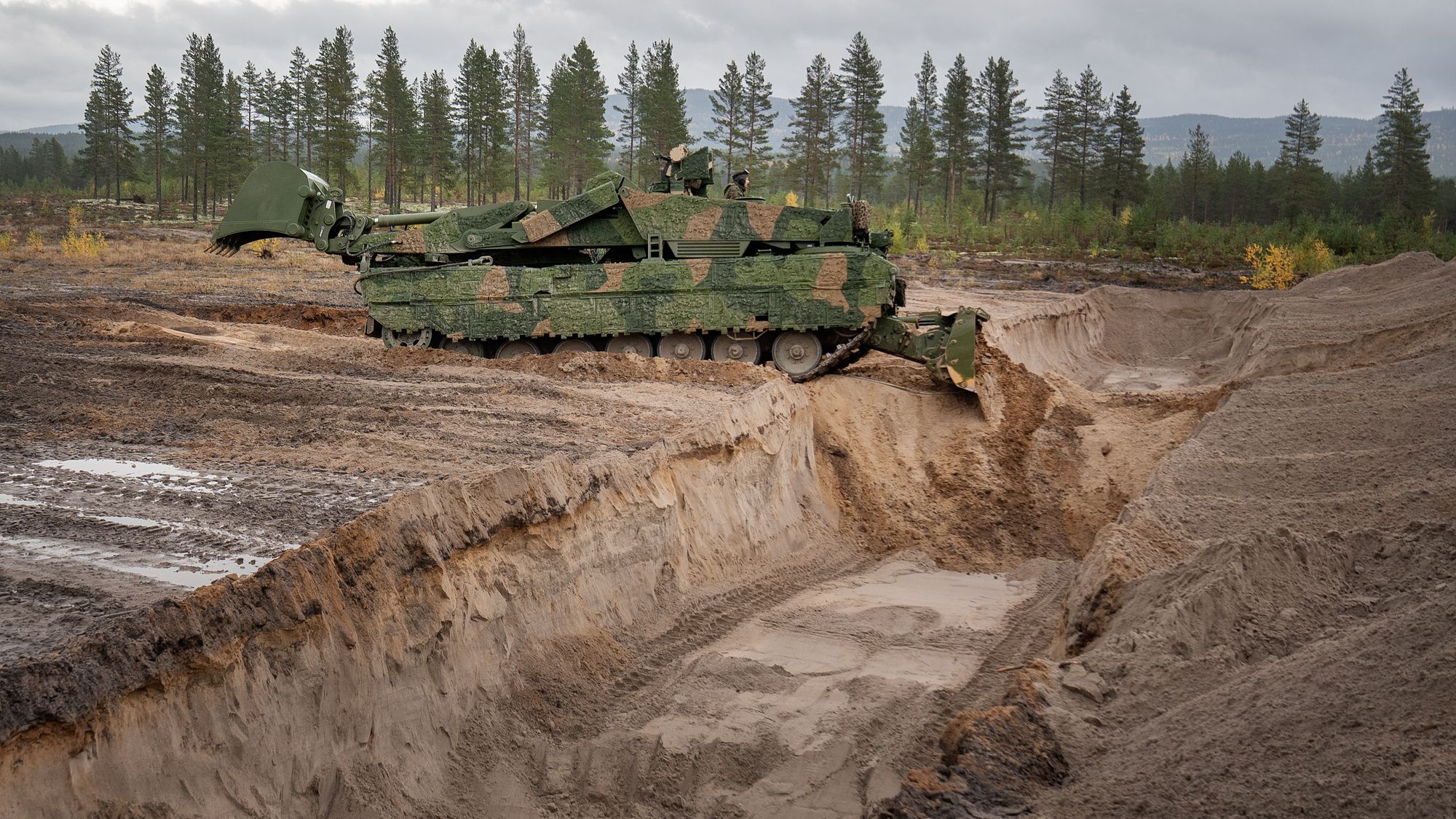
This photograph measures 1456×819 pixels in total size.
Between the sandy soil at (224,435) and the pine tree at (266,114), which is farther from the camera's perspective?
the pine tree at (266,114)

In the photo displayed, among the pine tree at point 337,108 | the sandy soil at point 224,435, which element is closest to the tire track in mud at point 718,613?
the sandy soil at point 224,435

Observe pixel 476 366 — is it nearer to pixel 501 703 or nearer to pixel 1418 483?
pixel 501 703

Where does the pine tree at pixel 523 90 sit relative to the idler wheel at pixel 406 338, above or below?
above

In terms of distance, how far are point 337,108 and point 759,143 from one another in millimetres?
17562

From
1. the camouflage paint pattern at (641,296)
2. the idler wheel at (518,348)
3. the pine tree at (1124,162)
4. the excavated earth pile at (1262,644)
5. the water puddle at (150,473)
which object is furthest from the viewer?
the pine tree at (1124,162)

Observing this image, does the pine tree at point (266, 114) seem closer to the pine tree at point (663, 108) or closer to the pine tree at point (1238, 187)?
the pine tree at point (663, 108)

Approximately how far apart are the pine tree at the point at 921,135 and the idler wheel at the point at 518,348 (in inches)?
1442

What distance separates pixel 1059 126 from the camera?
179 feet

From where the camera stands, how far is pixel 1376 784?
3.38 meters

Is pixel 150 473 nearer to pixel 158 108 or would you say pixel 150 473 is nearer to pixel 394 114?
pixel 394 114

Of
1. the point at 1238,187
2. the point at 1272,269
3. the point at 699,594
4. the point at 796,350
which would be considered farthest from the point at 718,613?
the point at 1238,187

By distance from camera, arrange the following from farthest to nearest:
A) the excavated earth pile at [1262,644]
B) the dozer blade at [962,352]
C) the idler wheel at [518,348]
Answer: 1. the idler wheel at [518,348]
2. the dozer blade at [962,352]
3. the excavated earth pile at [1262,644]

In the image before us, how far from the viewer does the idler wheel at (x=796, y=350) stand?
1470 centimetres

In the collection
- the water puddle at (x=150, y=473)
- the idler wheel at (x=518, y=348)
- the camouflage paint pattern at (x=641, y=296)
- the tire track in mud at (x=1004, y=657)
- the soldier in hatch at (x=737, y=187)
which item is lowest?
the tire track in mud at (x=1004, y=657)
